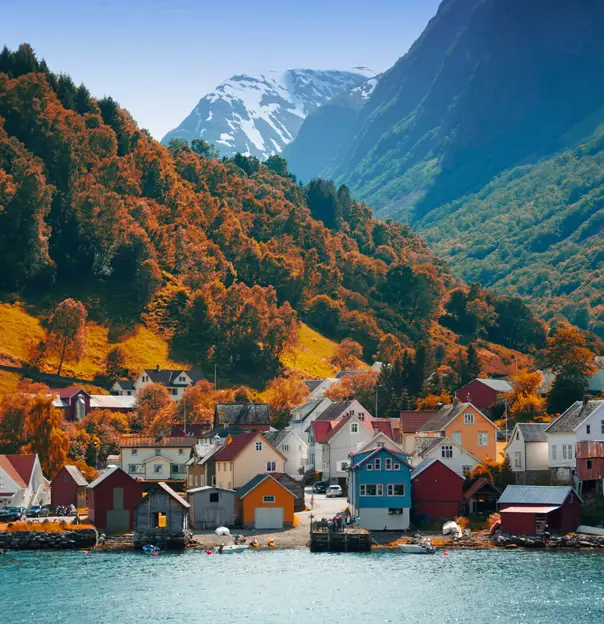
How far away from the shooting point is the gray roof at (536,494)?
90.2m

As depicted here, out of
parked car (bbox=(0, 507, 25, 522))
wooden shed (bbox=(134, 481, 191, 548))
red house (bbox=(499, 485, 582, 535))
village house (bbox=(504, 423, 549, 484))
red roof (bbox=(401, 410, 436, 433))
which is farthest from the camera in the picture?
red roof (bbox=(401, 410, 436, 433))

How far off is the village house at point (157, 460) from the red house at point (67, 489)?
11.0m

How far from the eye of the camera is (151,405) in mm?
151750

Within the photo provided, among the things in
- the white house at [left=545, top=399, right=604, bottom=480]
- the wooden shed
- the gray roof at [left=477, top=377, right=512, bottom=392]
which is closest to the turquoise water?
the wooden shed

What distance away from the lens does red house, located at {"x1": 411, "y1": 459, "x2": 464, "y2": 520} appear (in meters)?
93.8

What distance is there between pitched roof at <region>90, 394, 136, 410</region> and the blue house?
2555 inches

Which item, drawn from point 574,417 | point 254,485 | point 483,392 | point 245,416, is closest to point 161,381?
point 245,416

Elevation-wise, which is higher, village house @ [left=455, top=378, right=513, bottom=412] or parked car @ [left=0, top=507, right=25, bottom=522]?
village house @ [left=455, top=378, right=513, bottom=412]

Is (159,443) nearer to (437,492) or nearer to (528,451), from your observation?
(437,492)

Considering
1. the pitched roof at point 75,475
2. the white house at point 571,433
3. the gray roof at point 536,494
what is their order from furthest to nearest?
the pitched roof at point 75,475 → the white house at point 571,433 → the gray roof at point 536,494

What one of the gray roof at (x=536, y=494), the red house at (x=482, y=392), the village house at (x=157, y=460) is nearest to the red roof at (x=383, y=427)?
the red house at (x=482, y=392)

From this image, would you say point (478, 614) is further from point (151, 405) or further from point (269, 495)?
point (151, 405)

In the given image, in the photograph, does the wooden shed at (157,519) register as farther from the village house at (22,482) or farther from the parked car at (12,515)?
the village house at (22,482)

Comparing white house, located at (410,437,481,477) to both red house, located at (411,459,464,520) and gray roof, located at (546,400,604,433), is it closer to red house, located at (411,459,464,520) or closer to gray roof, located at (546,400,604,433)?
gray roof, located at (546,400,604,433)
